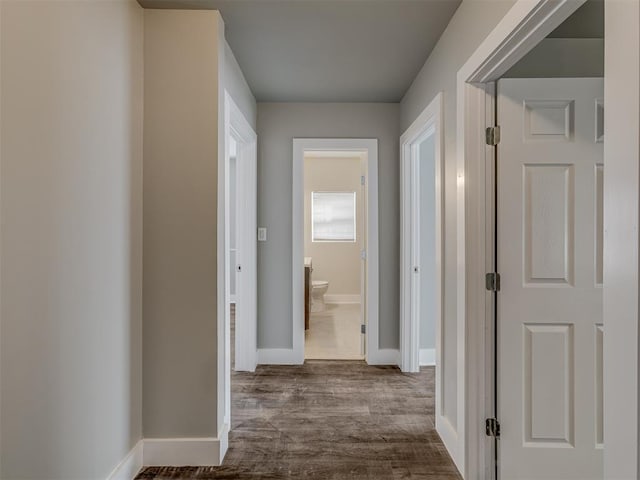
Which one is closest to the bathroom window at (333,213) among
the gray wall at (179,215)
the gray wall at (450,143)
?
the gray wall at (450,143)

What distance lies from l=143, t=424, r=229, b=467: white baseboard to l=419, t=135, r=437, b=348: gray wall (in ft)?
6.95

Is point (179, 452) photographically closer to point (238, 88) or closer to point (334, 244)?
point (238, 88)

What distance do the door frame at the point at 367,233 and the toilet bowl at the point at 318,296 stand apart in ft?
7.14

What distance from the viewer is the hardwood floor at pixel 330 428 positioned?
1.81 meters

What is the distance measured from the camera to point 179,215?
183 cm

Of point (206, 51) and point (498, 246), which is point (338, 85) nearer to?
point (206, 51)

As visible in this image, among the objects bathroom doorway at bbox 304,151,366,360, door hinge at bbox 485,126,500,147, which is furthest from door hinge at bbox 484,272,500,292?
bathroom doorway at bbox 304,151,366,360

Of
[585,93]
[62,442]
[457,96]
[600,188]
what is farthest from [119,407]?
[585,93]

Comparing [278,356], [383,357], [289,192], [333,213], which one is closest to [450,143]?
[289,192]

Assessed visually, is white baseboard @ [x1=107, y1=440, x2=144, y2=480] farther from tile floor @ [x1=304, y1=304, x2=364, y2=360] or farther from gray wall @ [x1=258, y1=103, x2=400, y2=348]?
tile floor @ [x1=304, y1=304, x2=364, y2=360]

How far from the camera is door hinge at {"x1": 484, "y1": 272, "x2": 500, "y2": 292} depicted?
167cm

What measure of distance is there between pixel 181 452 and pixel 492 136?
2129 millimetres

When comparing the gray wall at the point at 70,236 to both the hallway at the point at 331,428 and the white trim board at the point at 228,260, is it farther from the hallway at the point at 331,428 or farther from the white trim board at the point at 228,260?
the hallway at the point at 331,428

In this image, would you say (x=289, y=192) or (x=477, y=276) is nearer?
(x=477, y=276)
